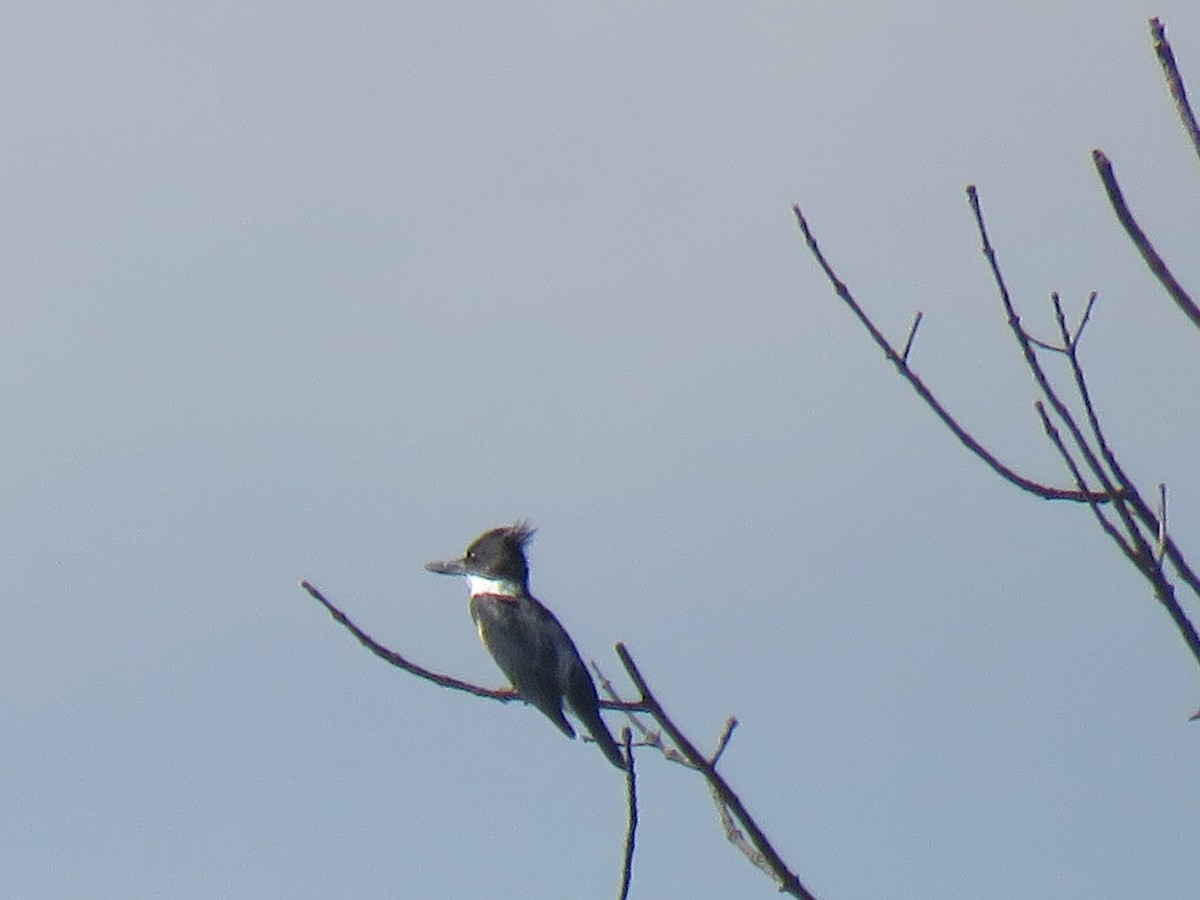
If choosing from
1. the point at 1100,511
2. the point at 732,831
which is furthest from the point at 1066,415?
the point at 732,831

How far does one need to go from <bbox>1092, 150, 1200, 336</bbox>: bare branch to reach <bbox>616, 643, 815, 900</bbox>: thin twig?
3.57 ft

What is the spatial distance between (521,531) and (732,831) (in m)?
7.59

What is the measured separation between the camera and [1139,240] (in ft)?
9.50

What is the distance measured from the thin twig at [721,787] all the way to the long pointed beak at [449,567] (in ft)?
26.5

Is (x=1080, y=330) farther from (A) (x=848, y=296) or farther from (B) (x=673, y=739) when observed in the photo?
(B) (x=673, y=739)

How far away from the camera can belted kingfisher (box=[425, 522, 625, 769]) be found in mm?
9781

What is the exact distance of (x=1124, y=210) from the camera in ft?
9.48

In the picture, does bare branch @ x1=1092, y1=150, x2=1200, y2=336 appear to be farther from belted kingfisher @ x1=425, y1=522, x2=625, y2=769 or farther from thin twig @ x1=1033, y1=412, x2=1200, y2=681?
belted kingfisher @ x1=425, y1=522, x2=625, y2=769

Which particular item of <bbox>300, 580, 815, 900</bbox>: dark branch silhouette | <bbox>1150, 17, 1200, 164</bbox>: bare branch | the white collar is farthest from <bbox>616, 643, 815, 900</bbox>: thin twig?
the white collar

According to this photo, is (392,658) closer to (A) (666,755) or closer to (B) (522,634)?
(A) (666,755)

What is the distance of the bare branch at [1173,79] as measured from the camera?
287 cm

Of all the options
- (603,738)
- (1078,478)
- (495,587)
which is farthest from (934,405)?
(495,587)

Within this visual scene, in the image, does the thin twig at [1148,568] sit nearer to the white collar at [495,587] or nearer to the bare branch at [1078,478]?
the bare branch at [1078,478]

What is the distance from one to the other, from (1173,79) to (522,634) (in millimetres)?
7749
